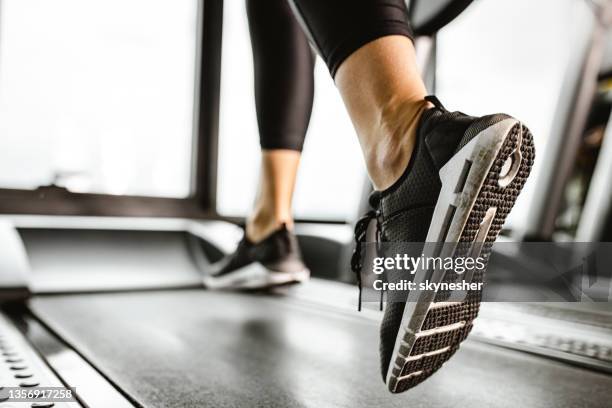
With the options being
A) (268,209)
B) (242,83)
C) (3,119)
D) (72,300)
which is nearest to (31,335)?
(72,300)

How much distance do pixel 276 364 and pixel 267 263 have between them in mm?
432

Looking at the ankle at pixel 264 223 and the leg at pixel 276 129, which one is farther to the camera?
the ankle at pixel 264 223

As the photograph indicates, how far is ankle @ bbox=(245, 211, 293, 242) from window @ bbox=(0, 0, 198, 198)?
→ 1250 millimetres

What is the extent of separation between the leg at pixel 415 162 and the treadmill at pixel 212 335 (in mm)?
161

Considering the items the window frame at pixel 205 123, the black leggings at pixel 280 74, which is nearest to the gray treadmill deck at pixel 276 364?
the black leggings at pixel 280 74

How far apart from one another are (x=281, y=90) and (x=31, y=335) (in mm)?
814

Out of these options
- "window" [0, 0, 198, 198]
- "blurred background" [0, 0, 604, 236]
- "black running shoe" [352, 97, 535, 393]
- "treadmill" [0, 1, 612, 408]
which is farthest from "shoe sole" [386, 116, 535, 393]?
"window" [0, 0, 198, 198]

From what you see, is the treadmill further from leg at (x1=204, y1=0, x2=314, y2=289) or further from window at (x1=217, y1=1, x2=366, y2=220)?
window at (x1=217, y1=1, x2=366, y2=220)

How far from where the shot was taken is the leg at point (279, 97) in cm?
121

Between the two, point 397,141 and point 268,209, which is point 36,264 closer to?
point 268,209

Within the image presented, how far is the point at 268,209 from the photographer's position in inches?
52.6

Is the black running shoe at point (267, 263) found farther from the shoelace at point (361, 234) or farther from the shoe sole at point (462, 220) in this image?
the shoe sole at point (462, 220)

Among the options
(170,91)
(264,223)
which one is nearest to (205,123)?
(170,91)

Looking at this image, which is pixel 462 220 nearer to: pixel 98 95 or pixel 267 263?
pixel 267 263
